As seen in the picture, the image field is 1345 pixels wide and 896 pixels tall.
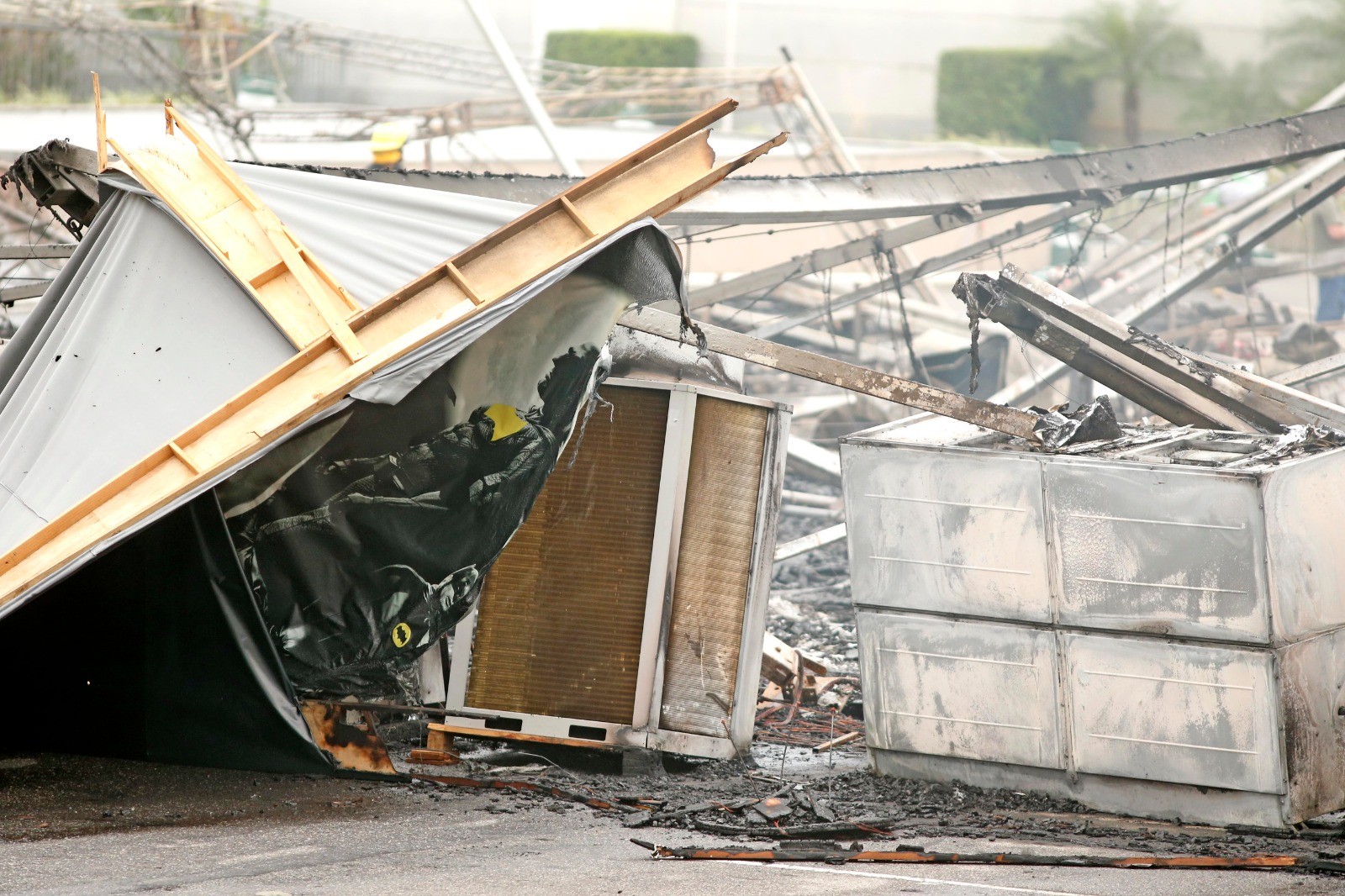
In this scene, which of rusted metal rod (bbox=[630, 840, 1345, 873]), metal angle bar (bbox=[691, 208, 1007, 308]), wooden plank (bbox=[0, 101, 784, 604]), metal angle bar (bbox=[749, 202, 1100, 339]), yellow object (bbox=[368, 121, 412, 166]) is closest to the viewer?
wooden plank (bbox=[0, 101, 784, 604])

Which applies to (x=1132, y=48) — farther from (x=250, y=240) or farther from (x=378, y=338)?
(x=378, y=338)

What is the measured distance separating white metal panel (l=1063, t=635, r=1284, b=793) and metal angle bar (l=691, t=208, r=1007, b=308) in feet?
14.0

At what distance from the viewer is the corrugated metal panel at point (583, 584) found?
20.2ft

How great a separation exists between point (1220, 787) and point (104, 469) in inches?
180

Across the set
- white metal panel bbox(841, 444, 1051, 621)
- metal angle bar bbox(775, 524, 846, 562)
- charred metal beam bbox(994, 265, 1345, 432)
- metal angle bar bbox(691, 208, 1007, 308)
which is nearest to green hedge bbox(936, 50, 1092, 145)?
metal angle bar bbox(691, 208, 1007, 308)

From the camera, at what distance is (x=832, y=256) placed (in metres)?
10.2

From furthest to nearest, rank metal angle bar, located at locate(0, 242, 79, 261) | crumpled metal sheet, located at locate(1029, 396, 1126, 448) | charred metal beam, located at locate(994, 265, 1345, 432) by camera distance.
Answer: charred metal beam, located at locate(994, 265, 1345, 432) → metal angle bar, located at locate(0, 242, 79, 261) → crumpled metal sheet, located at locate(1029, 396, 1126, 448)

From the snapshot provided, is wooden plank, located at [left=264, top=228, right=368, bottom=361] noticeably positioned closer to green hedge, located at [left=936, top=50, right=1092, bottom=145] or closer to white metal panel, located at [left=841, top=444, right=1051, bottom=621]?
white metal panel, located at [left=841, top=444, right=1051, bottom=621]

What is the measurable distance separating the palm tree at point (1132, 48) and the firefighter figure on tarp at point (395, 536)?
25.7m

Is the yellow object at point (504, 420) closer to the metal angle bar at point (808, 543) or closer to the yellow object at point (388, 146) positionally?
the metal angle bar at point (808, 543)

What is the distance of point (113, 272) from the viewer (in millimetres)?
5535

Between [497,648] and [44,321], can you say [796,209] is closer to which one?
[497,648]

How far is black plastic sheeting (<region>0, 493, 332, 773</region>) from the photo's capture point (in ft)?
17.0

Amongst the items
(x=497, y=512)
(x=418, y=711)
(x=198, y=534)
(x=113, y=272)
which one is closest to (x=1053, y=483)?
(x=497, y=512)
